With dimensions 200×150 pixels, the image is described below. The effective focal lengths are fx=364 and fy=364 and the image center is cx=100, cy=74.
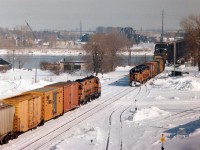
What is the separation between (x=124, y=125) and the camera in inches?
1133

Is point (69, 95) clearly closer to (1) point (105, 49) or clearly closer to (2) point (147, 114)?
(2) point (147, 114)

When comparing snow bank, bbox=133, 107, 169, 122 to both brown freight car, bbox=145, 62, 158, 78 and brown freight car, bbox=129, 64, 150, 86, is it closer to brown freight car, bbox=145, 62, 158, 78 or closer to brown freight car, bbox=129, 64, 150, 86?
brown freight car, bbox=129, 64, 150, 86

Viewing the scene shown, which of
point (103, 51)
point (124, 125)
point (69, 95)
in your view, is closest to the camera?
point (124, 125)

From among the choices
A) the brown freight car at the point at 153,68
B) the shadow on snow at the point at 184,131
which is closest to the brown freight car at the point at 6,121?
the shadow on snow at the point at 184,131

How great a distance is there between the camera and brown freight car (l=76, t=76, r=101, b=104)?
38500mm

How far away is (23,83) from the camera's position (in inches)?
2194

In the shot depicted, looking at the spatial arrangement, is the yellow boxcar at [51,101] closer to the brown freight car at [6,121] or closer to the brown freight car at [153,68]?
the brown freight car at [6,121]

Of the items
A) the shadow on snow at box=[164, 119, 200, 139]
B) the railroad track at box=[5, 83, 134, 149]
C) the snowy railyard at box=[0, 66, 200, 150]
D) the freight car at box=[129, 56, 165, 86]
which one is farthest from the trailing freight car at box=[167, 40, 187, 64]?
the shadow on snow at box=[164, 119, 200, 139]

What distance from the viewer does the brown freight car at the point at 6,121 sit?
21906 mm

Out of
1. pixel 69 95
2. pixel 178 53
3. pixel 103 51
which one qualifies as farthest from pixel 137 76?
pixel 178 53

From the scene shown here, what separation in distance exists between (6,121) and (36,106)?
4.48 meters

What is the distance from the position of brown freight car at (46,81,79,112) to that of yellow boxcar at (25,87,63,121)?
1.04 m

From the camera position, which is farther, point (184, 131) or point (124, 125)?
point (124, 125)

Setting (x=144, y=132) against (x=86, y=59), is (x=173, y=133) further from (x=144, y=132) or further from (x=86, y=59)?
(x=86, y=59)
